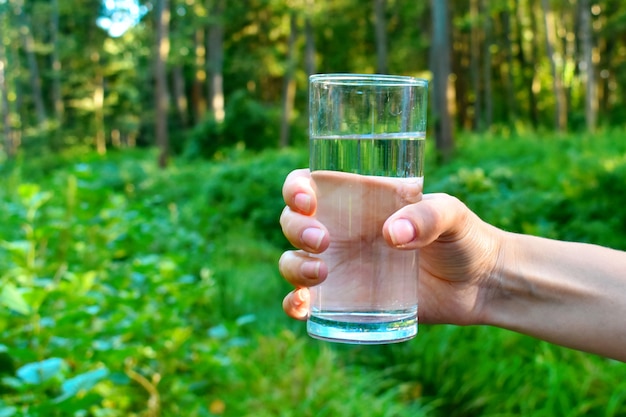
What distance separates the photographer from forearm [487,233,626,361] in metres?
1.74

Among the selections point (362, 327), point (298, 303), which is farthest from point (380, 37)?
point (362, 327)

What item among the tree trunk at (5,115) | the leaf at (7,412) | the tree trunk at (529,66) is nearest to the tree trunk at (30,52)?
the tree trunk at (5,115)

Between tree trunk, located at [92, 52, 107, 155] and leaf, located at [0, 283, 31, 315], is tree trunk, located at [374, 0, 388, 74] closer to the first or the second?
tree trunk, located at [92, 52, 107, 155]

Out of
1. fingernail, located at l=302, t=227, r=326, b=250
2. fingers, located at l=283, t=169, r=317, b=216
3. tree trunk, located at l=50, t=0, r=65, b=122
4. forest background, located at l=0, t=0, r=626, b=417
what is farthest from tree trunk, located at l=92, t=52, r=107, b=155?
fingernail, located at l=302, t=227, r=326, b=250

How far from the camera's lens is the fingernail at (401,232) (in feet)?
4.17

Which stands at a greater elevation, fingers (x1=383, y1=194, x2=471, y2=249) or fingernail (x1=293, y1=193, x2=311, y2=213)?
fingernail (x1=293, y1=193, x2=311, y2=213)

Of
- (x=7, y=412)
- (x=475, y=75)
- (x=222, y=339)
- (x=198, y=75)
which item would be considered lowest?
(x=222, y=339)

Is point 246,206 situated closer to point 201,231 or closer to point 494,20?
point 201,231

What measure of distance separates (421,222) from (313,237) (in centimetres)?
21

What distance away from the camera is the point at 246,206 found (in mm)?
11516

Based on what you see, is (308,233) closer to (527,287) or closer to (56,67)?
(527,287)

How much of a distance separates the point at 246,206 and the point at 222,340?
25.9 ft

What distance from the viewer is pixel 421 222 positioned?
4.31 feet

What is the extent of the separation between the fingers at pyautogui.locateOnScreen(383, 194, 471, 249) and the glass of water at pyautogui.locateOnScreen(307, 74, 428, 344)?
3 cm
